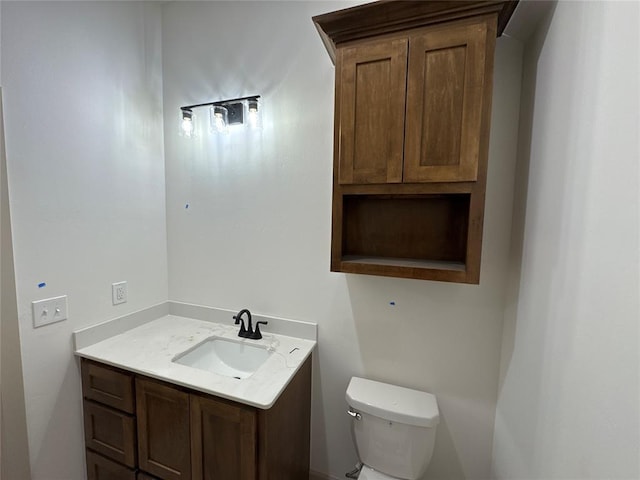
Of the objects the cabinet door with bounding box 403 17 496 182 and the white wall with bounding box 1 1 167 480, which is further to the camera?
the white wall with bounding box 1 1 167 480

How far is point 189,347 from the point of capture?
1.51 m

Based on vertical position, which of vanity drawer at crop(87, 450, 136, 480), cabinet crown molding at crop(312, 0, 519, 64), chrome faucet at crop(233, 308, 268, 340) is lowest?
vanity drawer at crop(87, 450, 136, 480)

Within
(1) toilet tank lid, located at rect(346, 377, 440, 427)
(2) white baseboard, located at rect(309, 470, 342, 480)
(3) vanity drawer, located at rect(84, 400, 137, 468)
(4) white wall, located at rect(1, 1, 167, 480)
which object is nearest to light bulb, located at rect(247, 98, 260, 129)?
(4) white wall, located at rect(1, 1, 167, 480)

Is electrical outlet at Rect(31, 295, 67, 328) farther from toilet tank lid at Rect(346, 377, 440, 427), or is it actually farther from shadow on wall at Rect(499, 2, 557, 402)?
shadow on wall at Rect(499, 2, 557, 402)

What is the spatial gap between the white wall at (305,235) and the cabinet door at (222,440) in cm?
56

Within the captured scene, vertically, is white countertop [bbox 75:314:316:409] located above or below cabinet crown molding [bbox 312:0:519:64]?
below

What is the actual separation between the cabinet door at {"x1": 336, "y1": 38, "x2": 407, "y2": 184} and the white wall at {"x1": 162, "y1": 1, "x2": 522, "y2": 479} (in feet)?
1.03

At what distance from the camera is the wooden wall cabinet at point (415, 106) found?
1011mm

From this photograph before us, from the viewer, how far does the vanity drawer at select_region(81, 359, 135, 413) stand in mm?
1339

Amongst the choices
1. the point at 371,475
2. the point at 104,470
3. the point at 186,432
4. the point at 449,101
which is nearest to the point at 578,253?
the point at 449,101

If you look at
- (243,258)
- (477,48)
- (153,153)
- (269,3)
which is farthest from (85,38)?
(477,48)

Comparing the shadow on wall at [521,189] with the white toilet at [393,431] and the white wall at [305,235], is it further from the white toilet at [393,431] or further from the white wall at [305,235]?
the white toilet at [393,431]

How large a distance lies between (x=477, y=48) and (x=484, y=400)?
1525 mm

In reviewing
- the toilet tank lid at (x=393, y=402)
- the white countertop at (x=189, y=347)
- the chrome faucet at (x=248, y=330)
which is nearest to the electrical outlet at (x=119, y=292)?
the white countertop at (x=189, y=347)
